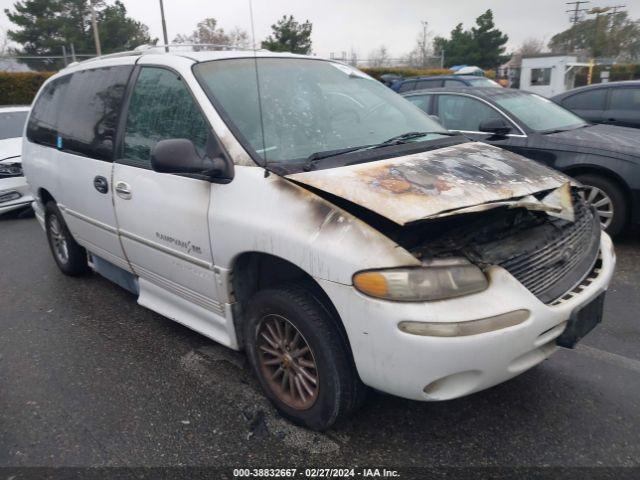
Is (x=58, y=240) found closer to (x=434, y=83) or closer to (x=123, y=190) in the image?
(x=123, y=190)

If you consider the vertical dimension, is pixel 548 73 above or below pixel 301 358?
above

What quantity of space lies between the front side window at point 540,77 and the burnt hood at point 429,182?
25887 mm

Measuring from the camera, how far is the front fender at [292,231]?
6.80 ft

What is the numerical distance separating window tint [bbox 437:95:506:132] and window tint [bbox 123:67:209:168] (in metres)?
3.89

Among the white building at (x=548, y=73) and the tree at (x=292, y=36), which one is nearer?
the white building at (x=548, y=73)

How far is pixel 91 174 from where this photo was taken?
3521 millimetres

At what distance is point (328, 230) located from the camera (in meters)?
2.16

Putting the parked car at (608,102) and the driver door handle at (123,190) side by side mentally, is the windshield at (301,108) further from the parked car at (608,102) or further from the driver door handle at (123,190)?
the parked car at (608,102)

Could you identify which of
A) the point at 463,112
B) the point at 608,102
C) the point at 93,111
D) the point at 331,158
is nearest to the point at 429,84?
the point at 608,102

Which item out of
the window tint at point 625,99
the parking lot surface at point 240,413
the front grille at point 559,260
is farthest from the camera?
the window tint at point 625,99

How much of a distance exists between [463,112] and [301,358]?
15.4ft

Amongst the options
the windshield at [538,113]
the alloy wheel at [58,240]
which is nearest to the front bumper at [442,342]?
the alloy wheel at [58,240]

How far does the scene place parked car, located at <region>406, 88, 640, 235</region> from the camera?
484 centimetres

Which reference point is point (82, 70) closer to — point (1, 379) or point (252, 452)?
point (1, 379)
